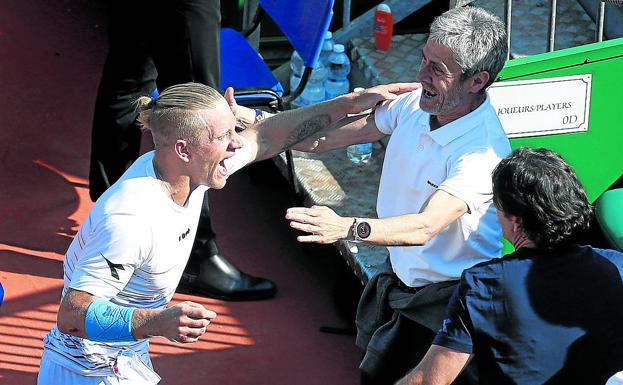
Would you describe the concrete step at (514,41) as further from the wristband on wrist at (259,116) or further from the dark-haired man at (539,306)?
the dark-haired man at (539,306)

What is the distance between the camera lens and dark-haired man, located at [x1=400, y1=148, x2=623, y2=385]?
288 cm

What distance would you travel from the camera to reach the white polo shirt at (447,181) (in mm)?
3467

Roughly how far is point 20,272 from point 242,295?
1.13m

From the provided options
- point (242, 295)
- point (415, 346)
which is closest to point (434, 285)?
point (415, 346)

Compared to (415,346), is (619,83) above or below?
above

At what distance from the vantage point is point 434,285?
3.65 metres

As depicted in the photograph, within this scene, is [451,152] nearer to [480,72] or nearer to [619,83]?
[480,72]

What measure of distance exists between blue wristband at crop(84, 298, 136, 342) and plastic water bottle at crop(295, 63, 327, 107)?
3260 mm

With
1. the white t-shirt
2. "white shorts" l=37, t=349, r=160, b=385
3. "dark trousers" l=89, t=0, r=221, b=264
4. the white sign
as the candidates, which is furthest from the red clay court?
the white sign

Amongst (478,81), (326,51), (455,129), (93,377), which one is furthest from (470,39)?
(326,51)

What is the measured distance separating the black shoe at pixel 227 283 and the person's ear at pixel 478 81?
1.97 metres

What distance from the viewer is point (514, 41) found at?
19.1 ft

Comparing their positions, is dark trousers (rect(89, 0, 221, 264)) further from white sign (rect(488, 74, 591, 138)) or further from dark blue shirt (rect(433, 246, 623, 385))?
dark blue shirt (rect(433, 246, 623, 385))

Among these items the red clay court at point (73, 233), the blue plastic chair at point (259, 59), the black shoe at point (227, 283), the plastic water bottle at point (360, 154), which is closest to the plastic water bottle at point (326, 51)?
the blue plastic chair at point (259, 59)
